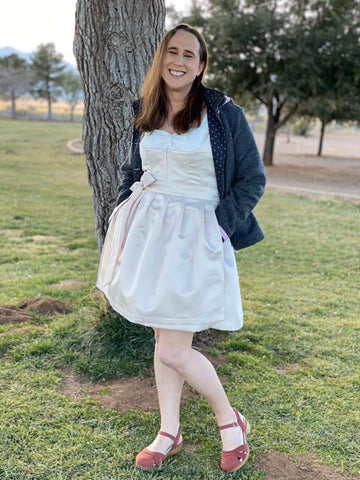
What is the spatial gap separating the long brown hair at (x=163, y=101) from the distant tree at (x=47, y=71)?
53.1 meters

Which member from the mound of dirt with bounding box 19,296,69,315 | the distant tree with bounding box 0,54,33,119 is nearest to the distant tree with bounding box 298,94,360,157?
the mound of dirt with bounding box 19,296,69,315

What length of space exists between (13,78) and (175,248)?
164 feet

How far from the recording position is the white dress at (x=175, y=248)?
2162mm

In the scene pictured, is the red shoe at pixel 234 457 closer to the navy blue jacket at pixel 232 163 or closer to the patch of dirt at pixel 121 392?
the patch of dirt at pixel 121 392

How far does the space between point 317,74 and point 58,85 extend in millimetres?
47743

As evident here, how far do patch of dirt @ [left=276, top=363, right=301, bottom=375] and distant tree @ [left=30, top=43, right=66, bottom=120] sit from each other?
5278 cm

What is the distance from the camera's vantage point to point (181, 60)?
7.48ft

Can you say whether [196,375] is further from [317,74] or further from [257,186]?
[317,74]

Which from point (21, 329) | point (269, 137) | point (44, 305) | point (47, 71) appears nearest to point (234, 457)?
point (21, 329)

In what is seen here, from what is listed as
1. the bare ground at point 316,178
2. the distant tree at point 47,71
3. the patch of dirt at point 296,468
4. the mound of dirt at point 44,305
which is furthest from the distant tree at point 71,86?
the patch of dirt at point 296,468

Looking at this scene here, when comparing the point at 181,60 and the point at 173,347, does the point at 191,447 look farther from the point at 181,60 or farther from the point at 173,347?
the point at 181,60

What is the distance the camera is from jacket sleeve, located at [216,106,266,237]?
7.36 ft

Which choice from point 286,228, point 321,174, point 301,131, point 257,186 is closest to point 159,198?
point 257,186

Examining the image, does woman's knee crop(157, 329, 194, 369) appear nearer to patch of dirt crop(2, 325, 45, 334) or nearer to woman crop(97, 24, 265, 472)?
woman crop(97, 24, 265, 472)
